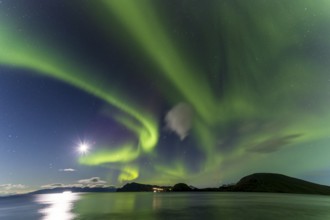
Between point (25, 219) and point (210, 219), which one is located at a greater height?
point (25, 219)

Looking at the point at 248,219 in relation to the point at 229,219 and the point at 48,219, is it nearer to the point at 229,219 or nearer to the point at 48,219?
the point at 229,219

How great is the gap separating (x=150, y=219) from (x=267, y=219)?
28.2m

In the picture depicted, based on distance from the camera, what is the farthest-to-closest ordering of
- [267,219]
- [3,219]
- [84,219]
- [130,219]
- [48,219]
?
[3,219]
[48,219]
[84,219]
[130,219]
[267,219]

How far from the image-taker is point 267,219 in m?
56.6

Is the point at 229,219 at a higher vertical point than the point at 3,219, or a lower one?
lower

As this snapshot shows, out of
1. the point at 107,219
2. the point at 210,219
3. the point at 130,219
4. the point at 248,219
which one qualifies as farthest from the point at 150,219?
the point at 248,219

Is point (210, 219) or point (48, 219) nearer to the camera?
point (210, 219)

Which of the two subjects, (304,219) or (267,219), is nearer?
(267,219)

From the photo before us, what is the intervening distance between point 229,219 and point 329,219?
1064 inches

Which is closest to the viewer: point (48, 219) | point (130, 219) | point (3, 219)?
point (130, 219)

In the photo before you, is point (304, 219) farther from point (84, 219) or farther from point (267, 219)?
point (84, 219)

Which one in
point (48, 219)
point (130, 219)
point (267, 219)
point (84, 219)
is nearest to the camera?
point (267, 219)

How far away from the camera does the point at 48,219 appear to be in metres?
77.5

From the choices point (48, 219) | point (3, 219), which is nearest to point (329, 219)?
point (48, 219)
